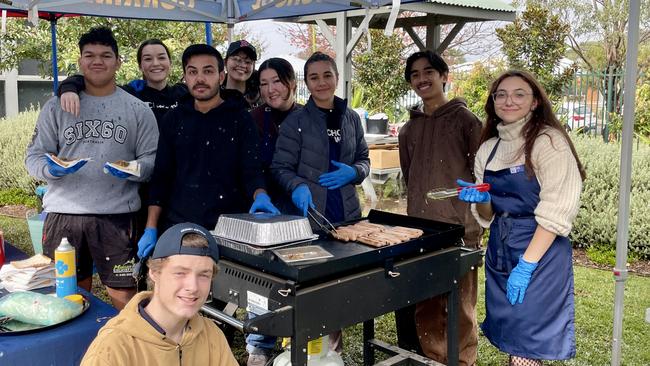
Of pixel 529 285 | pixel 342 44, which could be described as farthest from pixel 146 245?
pixel 342 44

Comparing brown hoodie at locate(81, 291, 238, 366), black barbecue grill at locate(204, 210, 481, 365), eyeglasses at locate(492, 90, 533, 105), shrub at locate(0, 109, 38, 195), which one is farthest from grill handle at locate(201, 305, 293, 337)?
shrub at locate(0, 109, 38, 195)

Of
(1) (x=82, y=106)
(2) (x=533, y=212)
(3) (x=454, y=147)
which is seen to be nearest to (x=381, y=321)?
(3) (x=454, y=147)

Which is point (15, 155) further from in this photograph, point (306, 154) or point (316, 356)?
point (316, 356)

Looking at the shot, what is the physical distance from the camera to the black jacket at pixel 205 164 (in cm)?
273

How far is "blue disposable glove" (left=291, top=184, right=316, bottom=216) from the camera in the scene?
9.09 ft

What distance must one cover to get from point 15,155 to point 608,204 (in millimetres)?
8455

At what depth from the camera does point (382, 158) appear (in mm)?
8164

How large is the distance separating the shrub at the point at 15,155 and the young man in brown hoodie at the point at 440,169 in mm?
7560

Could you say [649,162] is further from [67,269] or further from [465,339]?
[67,269]

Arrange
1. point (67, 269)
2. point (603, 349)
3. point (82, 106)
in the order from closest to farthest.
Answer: point (67, 269), point (82, 106), point (603, 349)

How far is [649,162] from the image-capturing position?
19.3ft

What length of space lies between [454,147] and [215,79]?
127 cm

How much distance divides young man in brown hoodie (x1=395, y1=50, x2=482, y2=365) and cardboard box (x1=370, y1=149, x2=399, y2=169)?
4921 mm

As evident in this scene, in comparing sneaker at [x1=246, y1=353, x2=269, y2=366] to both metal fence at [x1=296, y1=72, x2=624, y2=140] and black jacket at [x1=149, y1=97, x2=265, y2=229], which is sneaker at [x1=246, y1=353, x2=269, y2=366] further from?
metal fence at [x1=296, y1=72, x2=624, y2=140]
